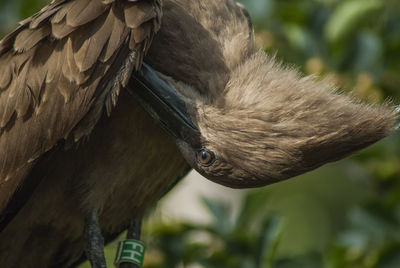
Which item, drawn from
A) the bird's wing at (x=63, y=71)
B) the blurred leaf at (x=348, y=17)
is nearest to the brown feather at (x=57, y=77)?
the bird's wing at (x=63, y=71)

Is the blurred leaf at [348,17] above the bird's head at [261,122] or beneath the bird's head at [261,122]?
above

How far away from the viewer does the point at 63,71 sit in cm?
329

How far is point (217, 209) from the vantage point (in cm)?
425

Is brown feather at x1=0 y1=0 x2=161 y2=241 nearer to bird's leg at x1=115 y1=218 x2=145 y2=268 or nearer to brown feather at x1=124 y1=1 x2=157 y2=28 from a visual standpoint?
brown feather at x1=124 y1=1 x2=157 y2=28

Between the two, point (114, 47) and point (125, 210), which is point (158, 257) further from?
point (114, 47)

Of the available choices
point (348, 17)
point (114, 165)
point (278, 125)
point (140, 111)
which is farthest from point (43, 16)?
point (348, 17)

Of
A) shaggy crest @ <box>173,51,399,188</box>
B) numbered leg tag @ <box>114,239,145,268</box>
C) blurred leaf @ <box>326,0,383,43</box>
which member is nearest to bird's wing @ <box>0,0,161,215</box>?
shaggy crest @ <box>173,51,399,188</box>

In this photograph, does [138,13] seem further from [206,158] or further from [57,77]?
[206,158]

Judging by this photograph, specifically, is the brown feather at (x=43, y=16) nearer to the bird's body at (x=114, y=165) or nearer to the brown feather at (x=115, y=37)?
the brown feather at (x=115, y=37)

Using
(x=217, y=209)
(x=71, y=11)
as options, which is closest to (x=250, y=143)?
(x=71, y=11)

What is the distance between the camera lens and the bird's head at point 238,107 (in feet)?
10.5

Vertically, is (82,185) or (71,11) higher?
(71,11)

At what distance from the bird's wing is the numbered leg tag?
51 cm

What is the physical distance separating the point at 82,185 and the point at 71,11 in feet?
2.07
